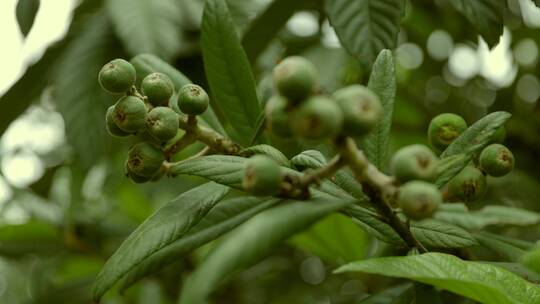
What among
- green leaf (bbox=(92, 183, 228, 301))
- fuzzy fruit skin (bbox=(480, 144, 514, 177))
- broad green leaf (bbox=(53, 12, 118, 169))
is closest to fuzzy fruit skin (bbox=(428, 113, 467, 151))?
fuzzy fruit skin (bbox=(480, 144, 514, 177))

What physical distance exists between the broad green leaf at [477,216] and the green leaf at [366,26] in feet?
1.49

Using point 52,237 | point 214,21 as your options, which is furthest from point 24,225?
point 214,21

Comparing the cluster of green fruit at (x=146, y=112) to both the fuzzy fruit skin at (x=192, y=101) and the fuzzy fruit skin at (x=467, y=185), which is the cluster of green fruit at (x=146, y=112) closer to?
the fuzzy fruit skin at (x=192, y=101)

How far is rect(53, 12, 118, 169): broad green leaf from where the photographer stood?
1.70 m

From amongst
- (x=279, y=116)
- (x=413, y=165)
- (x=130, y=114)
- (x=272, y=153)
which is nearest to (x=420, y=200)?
(x=413, y=165)

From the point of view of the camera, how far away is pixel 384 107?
91 cm

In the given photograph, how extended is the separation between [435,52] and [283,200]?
167cm

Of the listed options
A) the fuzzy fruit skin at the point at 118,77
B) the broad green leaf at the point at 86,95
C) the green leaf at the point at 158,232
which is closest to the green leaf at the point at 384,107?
the green leaf at the point at 158,232

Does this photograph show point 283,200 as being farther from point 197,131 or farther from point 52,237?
point 52,237

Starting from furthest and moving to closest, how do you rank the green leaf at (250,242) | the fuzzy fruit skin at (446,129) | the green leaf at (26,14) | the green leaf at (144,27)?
the green leaf at (144,27)
the green leaf at (26,14)
the fuzzy fruit skin at (446,129)
the green leaf at (250,242)

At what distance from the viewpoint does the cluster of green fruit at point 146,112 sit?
86 cm

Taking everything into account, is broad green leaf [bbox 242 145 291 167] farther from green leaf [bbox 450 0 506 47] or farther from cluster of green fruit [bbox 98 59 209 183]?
green leaf [bbox 450 0 506 47]

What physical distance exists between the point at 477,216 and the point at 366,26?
0.51 metres

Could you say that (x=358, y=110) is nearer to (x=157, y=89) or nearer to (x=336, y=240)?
(x=157, y=89)
